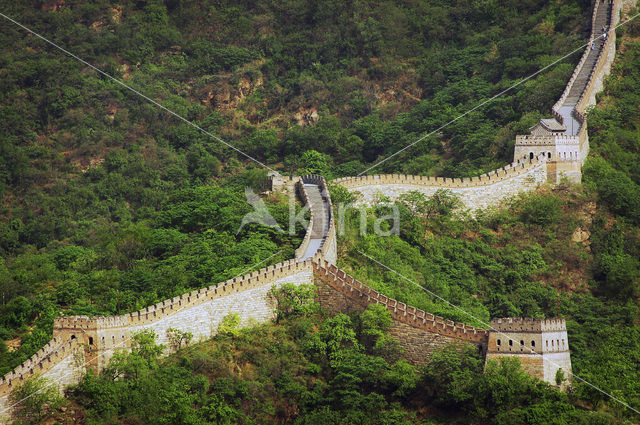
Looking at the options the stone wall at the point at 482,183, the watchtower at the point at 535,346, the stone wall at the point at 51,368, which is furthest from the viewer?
the stone wall at the point at 482,183

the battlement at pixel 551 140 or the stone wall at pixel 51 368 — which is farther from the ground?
the battlement at pixel 551 140

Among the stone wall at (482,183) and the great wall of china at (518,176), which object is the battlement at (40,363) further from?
the stone wall at (482,183)

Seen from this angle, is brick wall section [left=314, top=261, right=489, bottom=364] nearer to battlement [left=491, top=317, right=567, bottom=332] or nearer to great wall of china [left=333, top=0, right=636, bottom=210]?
battlement [left=491, top=317, right=567, bottom=332]

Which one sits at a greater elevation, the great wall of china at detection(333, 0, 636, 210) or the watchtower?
the great wall of china at detection(333, 0, 636, 210)

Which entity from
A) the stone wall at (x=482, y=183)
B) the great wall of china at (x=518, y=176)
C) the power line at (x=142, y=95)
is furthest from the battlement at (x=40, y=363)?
the power line at (x=142, y=95)

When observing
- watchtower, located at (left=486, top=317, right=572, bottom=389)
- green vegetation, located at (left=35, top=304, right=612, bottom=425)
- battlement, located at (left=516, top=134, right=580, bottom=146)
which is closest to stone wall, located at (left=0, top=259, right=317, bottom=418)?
green vegetation, located at (left=35, top=304, right=612, bottom=425)

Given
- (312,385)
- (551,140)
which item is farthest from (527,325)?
(551,140)

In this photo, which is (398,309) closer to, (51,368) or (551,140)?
(51,368)
